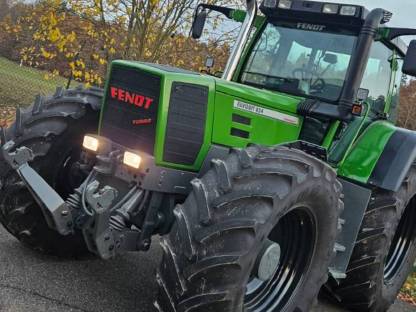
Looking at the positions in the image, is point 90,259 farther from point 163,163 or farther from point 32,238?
point 163,163

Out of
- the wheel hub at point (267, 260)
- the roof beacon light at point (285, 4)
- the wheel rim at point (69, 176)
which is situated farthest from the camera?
the roof beacon light at point (285, 4)

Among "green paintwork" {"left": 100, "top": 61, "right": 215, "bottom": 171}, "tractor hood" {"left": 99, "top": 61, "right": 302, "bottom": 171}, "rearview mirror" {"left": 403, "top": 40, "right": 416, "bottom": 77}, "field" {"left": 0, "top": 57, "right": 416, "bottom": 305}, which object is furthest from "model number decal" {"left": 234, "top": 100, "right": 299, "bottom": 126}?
"field" {"left": 0, "top": 57, "right": 416, "bottom": 305}

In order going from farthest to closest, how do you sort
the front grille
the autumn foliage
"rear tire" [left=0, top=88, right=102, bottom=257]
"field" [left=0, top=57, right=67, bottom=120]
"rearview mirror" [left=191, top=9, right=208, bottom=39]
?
"field" [left=0, top=57, right=67, bottom=120], the autumn foliage, "rearview mirror" [left=191, top=9, right=208, bottom=39], "rear tire" [left=0, top=88, right=102, bottom=257], the front grille

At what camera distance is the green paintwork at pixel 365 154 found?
4.60 meters

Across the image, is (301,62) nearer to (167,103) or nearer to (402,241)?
(167,103)

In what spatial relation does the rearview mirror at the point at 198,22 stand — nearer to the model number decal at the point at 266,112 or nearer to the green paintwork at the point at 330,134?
the model number decal at the point at 266,112

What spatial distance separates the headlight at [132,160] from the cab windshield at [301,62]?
1716mm

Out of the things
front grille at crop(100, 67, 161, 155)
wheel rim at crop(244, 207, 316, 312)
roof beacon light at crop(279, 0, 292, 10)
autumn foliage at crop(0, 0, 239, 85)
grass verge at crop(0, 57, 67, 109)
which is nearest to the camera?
front grille at crop(100, 67, 161, 155)

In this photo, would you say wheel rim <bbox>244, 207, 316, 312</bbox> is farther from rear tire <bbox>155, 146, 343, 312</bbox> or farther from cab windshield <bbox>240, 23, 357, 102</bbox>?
cab windshield <bbox>240, 23, 357, 102</bbox>

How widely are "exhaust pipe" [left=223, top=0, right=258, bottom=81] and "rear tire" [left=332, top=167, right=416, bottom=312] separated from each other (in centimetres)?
171

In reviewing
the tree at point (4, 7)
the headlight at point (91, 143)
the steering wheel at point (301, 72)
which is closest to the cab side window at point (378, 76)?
the steering wheel at point (301, 72)

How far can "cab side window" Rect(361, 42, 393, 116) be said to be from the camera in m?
4.87

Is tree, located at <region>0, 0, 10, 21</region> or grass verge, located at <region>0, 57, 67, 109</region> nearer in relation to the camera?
grass verge, located at <region>0, 57, 67, 109</region>

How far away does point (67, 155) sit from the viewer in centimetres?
443
